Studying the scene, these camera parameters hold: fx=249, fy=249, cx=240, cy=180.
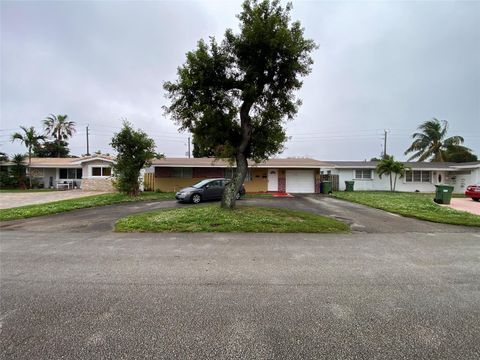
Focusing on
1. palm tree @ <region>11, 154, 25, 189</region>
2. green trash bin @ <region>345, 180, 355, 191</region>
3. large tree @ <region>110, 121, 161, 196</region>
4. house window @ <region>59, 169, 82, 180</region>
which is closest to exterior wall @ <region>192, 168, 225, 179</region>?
large tree @ <region>110, 121, 161, 196</region>

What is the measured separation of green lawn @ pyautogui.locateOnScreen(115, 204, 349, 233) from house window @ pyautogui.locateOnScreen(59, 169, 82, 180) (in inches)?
867

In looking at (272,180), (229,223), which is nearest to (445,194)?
(272,180)

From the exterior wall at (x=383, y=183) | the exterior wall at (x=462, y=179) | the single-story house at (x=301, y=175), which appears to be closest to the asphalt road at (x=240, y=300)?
the single-story house at (x=301, y=175)

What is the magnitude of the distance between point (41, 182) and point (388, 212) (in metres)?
31.1

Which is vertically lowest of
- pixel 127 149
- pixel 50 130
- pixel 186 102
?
pixel 127 149

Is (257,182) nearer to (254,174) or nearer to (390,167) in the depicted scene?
(254,174)

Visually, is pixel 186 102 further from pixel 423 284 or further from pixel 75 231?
pixel 423 284

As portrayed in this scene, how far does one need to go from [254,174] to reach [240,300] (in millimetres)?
19294

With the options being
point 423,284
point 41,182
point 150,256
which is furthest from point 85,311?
point 41,182

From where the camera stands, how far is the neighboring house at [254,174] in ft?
71.1

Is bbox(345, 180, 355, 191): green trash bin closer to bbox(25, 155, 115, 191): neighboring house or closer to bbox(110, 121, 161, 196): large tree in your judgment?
bbox(110, 121, 161, 196): large tree

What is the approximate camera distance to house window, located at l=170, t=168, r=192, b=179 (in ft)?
71.8

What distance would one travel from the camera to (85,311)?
9.75ft

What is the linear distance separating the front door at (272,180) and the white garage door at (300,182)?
108 centimetres
